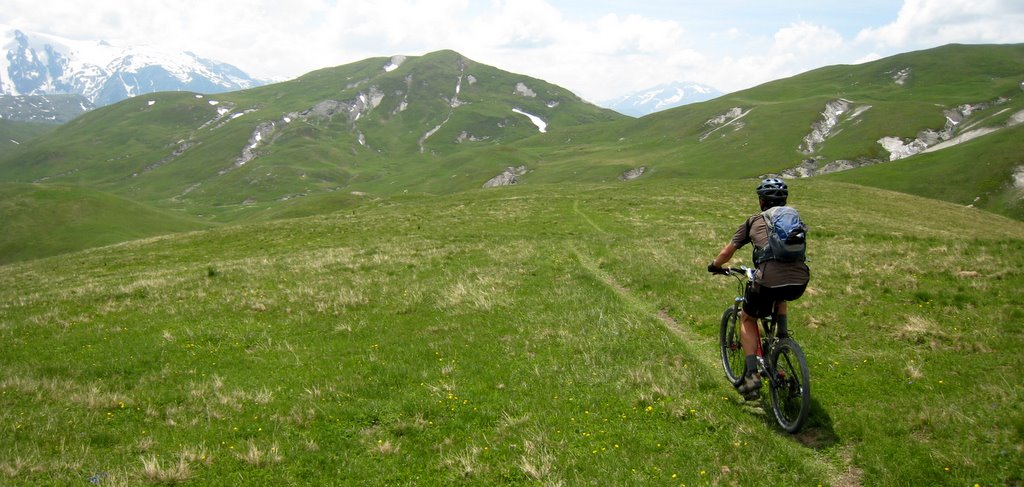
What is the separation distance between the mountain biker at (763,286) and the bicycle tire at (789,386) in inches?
14.1

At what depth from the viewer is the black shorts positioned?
9141 mm

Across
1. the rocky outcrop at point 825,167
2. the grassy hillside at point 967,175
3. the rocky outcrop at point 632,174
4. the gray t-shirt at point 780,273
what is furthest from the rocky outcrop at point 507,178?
the gray t-shirt at point 780,273

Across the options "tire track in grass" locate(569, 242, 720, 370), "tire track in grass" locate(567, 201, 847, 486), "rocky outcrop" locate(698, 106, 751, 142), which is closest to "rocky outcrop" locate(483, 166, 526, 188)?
"rocky outcrop" locate(698, 106, 751, 142)

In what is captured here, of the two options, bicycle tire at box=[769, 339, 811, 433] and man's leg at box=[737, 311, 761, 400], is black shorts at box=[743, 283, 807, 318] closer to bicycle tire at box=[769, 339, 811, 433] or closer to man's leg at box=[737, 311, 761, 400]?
man's leg at box=[737, 311, 761, 400]

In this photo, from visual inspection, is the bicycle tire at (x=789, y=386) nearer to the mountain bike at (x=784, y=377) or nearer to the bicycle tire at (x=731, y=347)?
the mountain bike at (x=784, y=377)

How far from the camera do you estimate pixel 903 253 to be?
2406 cm

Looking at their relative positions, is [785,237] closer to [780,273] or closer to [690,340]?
[780,273]

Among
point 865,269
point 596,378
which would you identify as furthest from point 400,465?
point 865,269

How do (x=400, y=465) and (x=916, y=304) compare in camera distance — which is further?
(x=916, y=304)

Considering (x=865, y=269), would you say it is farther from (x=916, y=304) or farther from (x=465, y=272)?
(x=465, y=272)

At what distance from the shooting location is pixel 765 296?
9547mm

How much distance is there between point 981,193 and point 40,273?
11471 centimetres

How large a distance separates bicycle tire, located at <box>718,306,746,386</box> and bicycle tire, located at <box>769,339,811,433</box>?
150 cm

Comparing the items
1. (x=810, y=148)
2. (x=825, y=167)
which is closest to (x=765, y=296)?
(x=825, y=167)
